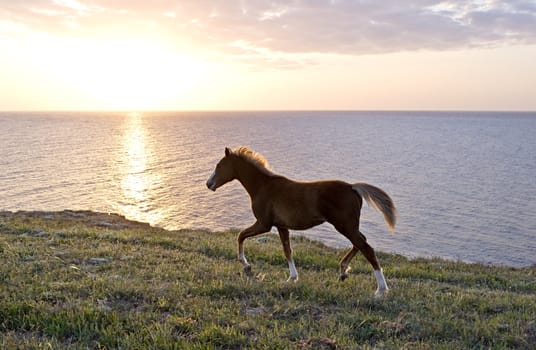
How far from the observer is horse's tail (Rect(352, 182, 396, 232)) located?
8.24 m

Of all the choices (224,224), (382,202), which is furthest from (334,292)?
(224,224)

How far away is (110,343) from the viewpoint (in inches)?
218

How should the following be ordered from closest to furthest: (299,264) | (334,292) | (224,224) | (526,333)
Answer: (526,333) < (334,292) < (299,264) < (224,224)

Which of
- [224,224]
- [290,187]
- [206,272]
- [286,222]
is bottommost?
[224,224]

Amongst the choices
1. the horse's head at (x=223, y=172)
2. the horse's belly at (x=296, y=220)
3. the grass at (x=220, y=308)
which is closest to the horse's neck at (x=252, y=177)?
the horse's head at (x=223, y=172)

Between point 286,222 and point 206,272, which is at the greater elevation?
point 286,222

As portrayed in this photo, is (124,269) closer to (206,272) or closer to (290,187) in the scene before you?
(206,272)

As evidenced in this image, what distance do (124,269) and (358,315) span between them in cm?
511

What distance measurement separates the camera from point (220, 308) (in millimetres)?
6949

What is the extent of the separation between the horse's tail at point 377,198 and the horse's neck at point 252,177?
205cm

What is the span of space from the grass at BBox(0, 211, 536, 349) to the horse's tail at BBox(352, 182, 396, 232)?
58.5 inches

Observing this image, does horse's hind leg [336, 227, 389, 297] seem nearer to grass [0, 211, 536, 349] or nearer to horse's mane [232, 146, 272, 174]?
grass [0, 211, 536, 349]

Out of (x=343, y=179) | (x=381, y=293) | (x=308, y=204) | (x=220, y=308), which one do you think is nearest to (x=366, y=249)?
(x=381, y=293)

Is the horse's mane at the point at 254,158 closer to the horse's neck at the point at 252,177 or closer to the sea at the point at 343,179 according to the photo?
Answer: the horse's neck at the point at 252,177
